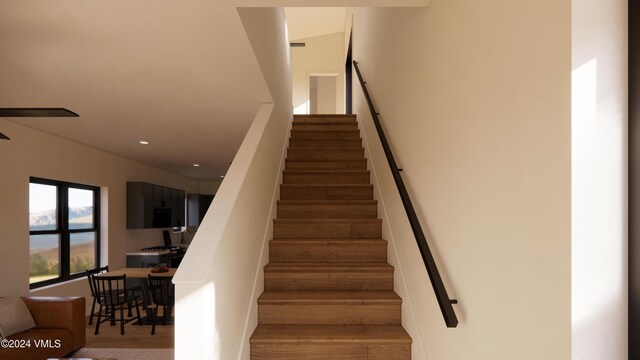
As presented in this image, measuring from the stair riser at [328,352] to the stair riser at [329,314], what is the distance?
10.7 inches

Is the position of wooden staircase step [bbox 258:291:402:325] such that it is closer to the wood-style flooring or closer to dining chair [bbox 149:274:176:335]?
the wood-style flooring

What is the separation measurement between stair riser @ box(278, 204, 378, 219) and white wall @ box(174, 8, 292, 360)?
21 cm

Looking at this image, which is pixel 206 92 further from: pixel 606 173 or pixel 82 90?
pixel 606 173

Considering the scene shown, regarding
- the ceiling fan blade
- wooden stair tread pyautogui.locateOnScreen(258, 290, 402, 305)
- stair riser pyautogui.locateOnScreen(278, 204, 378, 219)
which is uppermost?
the ceiling fan blade

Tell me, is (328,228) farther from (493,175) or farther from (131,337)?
(131,337)

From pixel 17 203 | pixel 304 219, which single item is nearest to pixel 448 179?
pixel 304 219

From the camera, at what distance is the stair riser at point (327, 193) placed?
13.3 ft

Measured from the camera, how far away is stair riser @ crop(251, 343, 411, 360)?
7.75ft

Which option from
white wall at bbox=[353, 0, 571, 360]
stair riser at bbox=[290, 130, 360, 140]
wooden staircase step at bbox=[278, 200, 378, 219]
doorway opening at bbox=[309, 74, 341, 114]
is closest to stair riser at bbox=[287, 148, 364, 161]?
stair riser at bbox=[290, 130, 360, 140]

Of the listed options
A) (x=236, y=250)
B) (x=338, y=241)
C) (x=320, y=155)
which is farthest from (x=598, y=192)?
(x=320, y=155)

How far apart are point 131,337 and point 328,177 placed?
→ 3.45m

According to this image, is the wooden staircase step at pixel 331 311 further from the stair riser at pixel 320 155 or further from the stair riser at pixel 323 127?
the stair riser at pixel 323 127

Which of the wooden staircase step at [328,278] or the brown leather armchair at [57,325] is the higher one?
the wooden staircase step at [328,278]

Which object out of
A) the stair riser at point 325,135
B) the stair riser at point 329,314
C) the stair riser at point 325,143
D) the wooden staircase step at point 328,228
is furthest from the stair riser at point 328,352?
the stair riser at point 325,135
